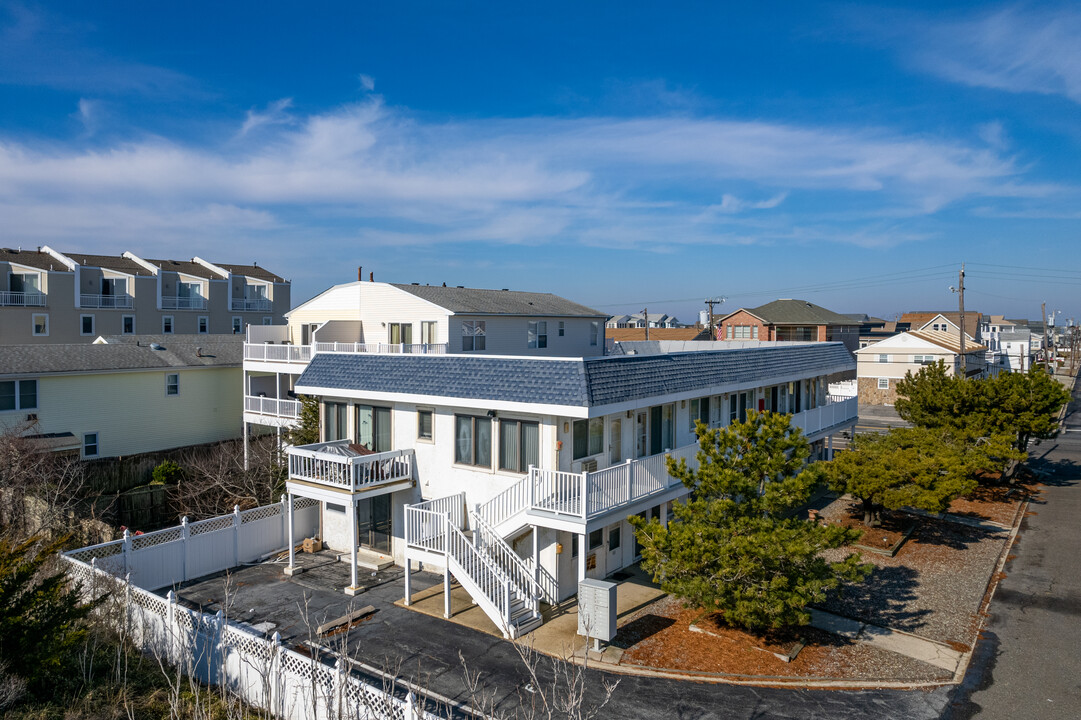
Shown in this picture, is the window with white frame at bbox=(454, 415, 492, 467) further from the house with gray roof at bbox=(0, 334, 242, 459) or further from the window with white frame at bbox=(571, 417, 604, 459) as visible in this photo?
the house with gray roof at bbox=(0, 334, 242, 459)

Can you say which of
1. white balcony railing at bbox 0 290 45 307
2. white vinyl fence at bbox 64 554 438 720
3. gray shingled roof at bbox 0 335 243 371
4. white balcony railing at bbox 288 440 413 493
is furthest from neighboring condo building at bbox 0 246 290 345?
white vinyl fence at bbox 64 554 438 720

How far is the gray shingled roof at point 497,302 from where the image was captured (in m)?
27.5

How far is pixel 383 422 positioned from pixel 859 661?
12.6 m

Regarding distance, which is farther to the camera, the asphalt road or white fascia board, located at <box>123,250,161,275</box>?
white fascia board, located at <box>123,250,161,275</box>

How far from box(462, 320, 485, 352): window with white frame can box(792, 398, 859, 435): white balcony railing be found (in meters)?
11.7

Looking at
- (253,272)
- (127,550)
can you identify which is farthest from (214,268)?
(127,550)

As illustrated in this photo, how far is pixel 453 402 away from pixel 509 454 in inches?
72.2

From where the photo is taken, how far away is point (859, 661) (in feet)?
41.9

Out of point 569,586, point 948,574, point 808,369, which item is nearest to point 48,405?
point 569,586

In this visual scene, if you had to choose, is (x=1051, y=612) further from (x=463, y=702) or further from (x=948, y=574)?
(x=463, y=702)

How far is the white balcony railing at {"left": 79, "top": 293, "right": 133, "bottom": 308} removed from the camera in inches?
1730

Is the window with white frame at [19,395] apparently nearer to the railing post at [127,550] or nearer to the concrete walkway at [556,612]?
the railing post at [127,550]

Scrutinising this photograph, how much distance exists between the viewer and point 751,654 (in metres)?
13.0

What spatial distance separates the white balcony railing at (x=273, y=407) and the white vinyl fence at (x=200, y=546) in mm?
6993
